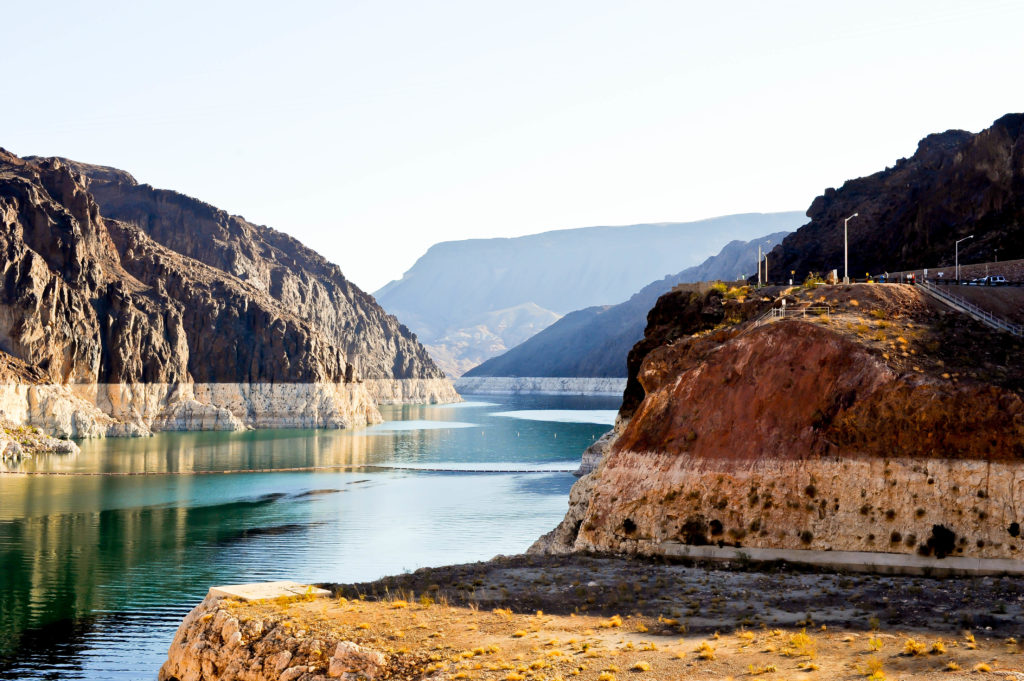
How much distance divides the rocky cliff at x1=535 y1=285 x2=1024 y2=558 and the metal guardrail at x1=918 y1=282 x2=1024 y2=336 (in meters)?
1.44

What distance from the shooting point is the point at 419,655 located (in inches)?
1222

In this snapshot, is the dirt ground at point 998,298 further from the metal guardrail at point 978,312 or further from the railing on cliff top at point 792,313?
the railing on cliff top at point 792,313

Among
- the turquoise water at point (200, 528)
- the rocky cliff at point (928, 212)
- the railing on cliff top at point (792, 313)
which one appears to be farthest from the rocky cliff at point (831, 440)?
the rocky cliff at point (928, 212)

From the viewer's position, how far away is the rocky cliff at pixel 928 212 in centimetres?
11756

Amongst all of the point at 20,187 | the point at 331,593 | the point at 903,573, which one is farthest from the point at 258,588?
the point at 20,187

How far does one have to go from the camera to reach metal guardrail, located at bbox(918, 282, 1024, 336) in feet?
168

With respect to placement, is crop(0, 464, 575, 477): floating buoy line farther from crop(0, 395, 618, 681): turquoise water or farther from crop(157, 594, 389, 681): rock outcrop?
crop(157, 594, 389, 681): rock outcrop

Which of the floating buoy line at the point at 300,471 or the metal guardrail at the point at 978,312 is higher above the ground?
the metal guardrail at the point at 978,312

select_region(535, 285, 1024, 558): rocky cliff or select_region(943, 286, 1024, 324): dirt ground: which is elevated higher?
select_region(943, 286, 1024, 324): dirt ground

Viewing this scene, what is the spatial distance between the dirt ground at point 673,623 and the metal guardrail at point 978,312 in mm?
16561

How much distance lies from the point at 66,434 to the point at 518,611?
137214 millimetres

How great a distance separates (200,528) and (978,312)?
55729 millimetres

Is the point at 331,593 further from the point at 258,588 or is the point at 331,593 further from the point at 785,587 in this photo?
the point at 785,587

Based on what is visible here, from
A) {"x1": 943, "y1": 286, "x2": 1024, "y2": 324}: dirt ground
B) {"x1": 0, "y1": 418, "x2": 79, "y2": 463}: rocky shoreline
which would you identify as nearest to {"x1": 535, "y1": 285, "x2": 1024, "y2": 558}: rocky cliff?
{"x1": 943, "y1": 286, "x2": 1024, "y2": 324}: dirt ground
